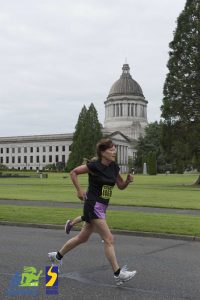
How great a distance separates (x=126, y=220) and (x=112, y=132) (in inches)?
6255

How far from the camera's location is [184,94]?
174 feet

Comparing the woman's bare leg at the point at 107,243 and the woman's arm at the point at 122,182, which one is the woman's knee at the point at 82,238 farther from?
the woman's arm at the point at 122,182

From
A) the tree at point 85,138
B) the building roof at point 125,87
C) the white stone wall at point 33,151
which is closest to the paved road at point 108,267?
the tree at point 85,138

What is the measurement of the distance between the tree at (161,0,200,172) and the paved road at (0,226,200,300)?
39.4 metres

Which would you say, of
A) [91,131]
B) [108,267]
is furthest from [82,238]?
[91,131]

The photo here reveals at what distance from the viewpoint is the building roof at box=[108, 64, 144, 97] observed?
182 meters

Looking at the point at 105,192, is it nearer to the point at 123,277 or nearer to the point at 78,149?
the point at 123,277

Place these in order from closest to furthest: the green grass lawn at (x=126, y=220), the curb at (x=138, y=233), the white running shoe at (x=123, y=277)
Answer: the white running shoe at (x=123, y=277)
the curb at (x=138, y=233)
the green grass lawn at (x=126, y=220)

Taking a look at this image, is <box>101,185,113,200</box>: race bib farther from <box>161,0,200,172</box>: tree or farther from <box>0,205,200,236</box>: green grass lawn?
<box>161,0,200,172</box>: tree

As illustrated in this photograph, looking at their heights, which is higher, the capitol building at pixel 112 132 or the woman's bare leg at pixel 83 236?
the capitol building at pixel 112 132

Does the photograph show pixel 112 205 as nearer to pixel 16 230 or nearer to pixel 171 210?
pixel 171 210

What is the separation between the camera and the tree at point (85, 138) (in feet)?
398

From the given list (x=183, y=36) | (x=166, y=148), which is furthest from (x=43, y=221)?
(x=183, y=36)

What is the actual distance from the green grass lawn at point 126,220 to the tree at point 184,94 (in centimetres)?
3397
